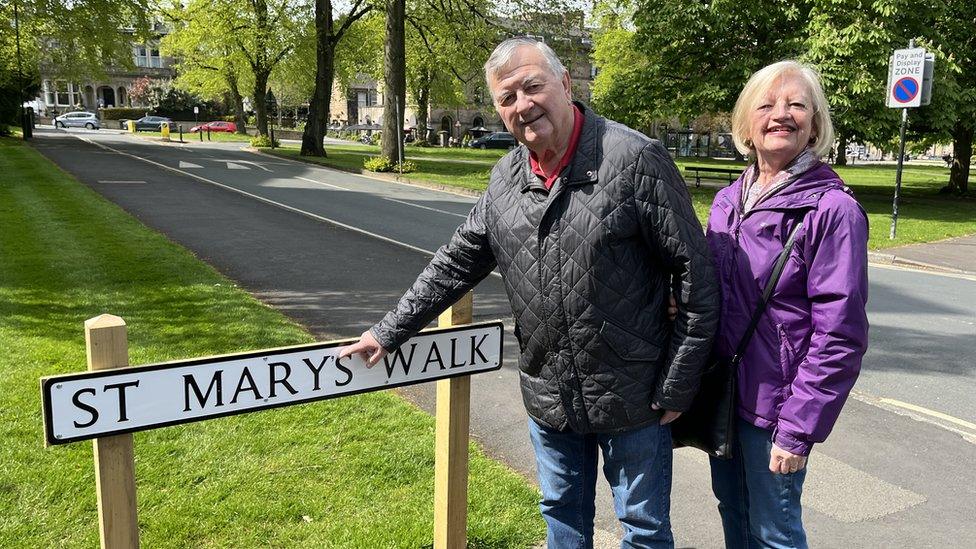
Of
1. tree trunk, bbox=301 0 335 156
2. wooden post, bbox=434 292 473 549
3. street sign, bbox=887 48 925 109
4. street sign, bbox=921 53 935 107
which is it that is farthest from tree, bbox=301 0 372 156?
wooden post, bbox=434 292 473 549

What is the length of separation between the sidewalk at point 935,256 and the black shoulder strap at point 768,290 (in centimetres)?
1046

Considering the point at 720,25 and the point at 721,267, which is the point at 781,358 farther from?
the point at 720,25

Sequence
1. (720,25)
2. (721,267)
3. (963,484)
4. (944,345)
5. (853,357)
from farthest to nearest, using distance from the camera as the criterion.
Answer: (720,25) < (944,345) < (963,484) < (721,267) < (853,357)

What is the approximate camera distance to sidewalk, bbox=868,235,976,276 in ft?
36.0

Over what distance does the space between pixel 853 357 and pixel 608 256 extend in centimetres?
72

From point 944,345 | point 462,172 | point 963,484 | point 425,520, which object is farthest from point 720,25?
point 425,520

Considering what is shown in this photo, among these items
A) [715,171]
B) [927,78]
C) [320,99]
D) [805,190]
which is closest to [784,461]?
[805,190]

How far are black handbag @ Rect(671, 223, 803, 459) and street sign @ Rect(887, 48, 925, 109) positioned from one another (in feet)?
40.4

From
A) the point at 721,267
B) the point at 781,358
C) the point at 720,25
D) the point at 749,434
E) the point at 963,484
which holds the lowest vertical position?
the point at 963,484

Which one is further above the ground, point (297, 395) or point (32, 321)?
point (297, 395)

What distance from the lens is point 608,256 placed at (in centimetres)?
206

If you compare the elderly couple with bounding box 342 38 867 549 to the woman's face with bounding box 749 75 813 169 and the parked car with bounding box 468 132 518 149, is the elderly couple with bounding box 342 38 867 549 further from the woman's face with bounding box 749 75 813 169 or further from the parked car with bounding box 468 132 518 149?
the parked car with bounding box 468 132 518 149

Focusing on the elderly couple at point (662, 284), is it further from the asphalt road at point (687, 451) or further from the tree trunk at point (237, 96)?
A: the tree trunk at point (237, 96)

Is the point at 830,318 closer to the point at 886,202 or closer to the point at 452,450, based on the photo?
the point at 452,450
